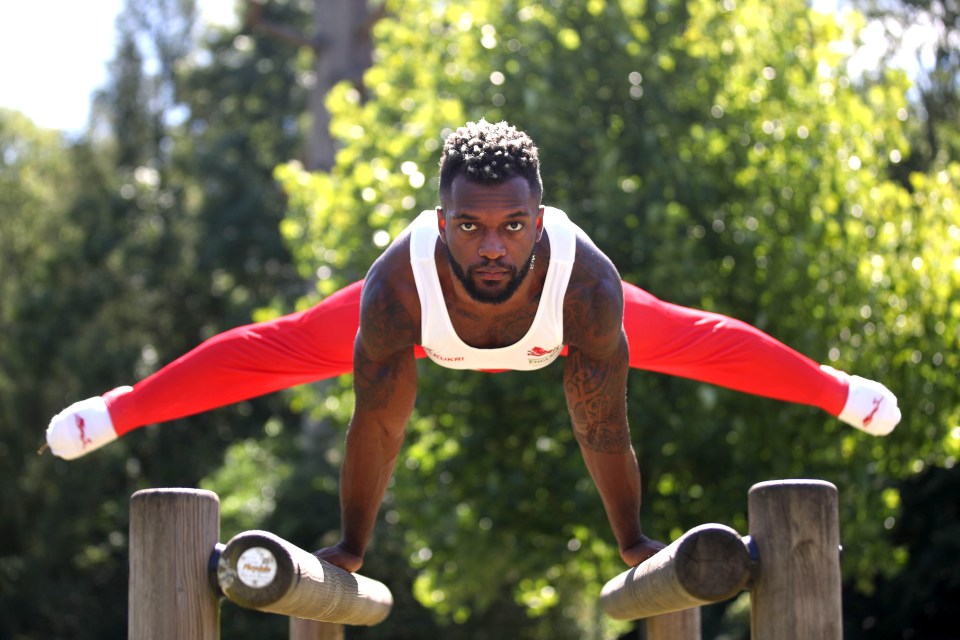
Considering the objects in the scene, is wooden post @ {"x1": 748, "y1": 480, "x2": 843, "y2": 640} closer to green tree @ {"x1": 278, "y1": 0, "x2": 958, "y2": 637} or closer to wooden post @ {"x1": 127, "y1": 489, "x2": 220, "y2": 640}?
wooden post @ {"x1": 127, "y1": 489, "x2": 220, "y2": 640}

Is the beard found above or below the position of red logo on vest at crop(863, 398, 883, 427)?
above

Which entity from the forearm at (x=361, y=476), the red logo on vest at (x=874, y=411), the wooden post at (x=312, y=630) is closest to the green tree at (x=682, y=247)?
the red logo on vest at (x=874, y=411)

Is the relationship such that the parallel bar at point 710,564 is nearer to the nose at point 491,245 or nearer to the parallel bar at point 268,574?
the parallel bar at point 268,574

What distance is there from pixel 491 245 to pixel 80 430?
1737 millimetres

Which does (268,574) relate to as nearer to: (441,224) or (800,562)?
(800,562)

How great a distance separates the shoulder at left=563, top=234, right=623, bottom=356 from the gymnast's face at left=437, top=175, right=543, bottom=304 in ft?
0.71

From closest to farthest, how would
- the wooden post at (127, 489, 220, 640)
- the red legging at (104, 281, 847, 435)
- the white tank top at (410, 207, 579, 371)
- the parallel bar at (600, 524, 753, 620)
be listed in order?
the parallel bar at (600, 524, 753, 620)
the wooden post at (127, 489, 220, 640)
the white tank top at (410, 207, 579, 371)
the red legging at (104, 281, 847, 435)

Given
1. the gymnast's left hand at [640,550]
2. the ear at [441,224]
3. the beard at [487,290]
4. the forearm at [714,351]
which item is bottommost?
the gymnast's left hand at [640,550]

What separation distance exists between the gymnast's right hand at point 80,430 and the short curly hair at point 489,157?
5.16 ft

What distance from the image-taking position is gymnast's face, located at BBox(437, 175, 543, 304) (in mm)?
3697

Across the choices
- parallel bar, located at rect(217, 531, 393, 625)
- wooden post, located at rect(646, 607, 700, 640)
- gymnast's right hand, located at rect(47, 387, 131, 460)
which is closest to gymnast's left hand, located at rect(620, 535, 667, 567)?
wooden post, located at rect(646, 607, 700, 640)

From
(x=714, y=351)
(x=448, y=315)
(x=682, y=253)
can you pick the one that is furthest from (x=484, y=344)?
(x=682, y=253)

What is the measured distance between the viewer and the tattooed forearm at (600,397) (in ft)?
13.4

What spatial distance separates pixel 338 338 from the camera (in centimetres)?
450
